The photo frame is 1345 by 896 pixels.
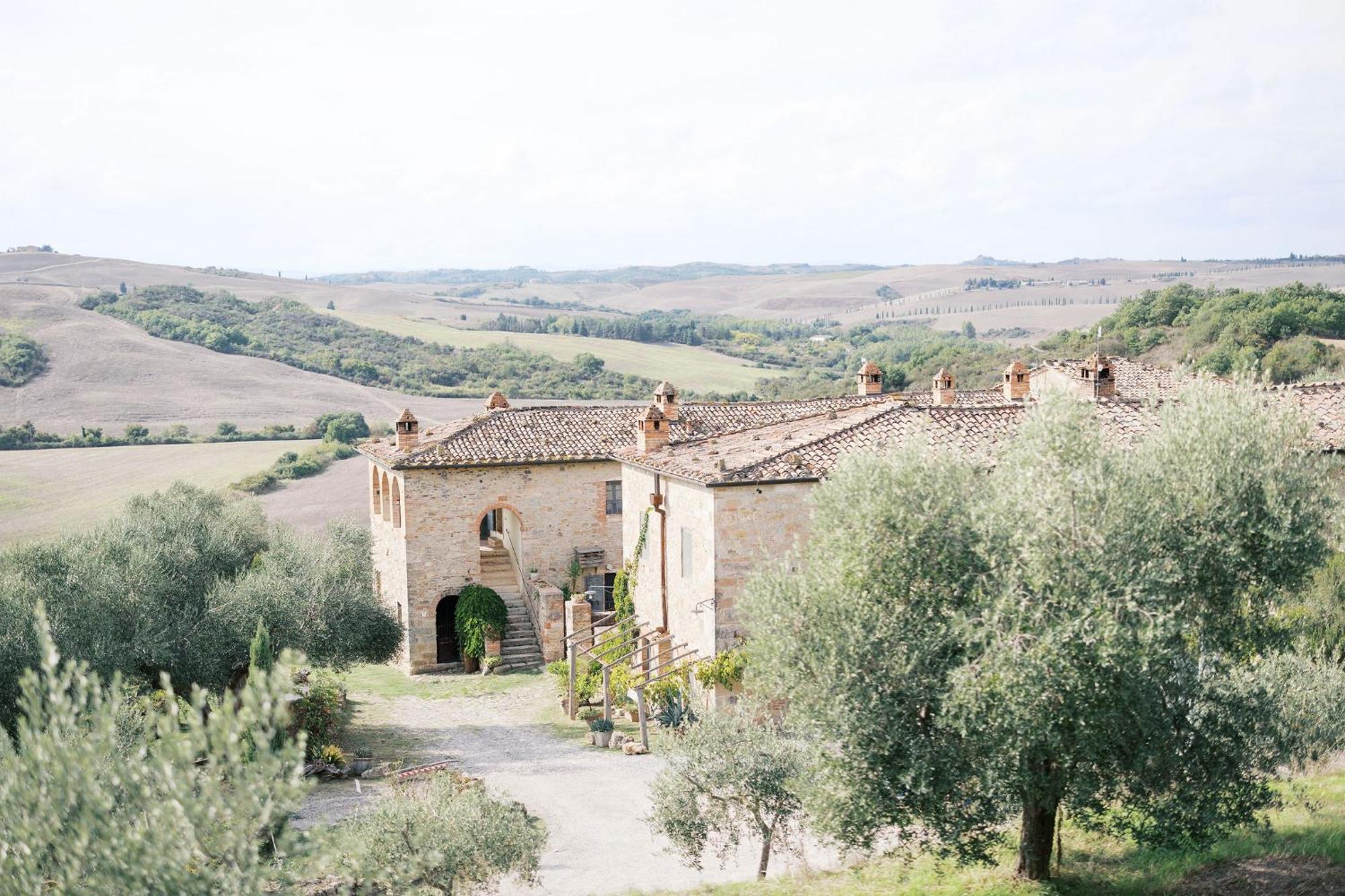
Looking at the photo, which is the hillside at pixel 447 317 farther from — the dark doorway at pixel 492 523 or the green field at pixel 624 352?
the dark doorway at pixel 492 523

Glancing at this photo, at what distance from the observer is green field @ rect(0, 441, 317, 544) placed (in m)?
44.4

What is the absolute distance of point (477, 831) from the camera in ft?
39.8

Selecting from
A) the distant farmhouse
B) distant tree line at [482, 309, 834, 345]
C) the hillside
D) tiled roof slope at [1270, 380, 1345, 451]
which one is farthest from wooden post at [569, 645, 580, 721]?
distant tree line at [482, 309, 834, 345]

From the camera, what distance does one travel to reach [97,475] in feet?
171

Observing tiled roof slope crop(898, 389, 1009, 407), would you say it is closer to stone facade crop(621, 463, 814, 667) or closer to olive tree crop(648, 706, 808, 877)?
stone facade crop(621, 463, 814, 667)

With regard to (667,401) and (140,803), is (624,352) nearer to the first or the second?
(667,401)

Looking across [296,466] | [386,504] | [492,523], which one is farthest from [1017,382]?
[296,466]

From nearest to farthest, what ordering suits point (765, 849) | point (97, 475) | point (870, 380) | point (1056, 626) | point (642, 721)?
point (1056, 626), point (765, 849), point (642, 721), point (870, 380), point (97, 475)

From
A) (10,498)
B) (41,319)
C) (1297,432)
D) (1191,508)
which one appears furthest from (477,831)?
(41,319)

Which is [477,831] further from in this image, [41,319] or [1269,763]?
[41,319]

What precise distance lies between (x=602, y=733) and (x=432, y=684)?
7.82 metres

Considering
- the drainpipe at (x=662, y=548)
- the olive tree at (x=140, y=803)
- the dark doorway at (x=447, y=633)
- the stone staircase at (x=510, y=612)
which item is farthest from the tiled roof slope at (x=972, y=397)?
the olive tree at (x=140, y=803)

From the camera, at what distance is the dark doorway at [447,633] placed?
29938 millimetres

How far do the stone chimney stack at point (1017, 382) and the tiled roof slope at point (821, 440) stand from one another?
657 cm
